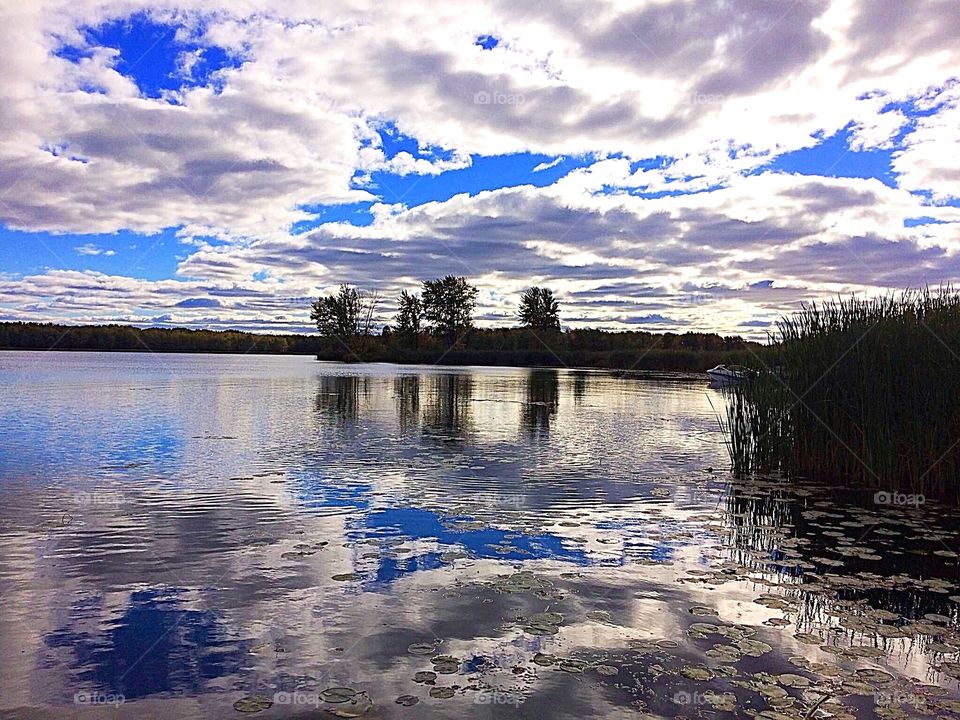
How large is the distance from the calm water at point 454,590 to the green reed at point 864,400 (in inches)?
33.1

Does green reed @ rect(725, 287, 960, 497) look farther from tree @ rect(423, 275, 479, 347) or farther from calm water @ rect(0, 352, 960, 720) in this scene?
tree @ rect(423, 275, 479, 347)

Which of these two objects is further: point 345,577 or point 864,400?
point 864,400

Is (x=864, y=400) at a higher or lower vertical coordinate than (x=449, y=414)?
higher

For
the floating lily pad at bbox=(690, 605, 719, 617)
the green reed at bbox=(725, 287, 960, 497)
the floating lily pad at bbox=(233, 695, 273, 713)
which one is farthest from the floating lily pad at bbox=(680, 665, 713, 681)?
the green reed at bbox=(725, 287, 960, 497)

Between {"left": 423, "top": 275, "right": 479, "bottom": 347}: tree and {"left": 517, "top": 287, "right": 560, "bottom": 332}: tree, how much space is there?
11.6 m

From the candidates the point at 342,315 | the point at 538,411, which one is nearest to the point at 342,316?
the point at 342,315

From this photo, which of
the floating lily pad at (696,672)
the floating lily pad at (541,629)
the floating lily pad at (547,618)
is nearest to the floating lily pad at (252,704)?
the floating lily pad at (541,629)

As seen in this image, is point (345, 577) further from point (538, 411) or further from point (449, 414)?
point (538, 411)

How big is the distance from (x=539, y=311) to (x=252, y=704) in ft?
372

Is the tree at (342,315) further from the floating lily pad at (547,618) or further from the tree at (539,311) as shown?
the floating lily pad at (547,618)

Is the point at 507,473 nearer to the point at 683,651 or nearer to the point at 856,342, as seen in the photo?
the point at 856,342

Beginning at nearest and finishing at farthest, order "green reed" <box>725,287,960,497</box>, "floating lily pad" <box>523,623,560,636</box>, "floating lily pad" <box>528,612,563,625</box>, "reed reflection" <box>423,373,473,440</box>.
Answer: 1. "floating lily pad" <box>523,623,560,636</box>
2. "floating lily pad" <box>528,612,563,625</box>
3. "green reed" <box>725,287,960,497</box>
4. "reed reflection" <box>423,373,473,440</box>

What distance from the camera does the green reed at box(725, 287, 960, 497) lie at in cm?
1290

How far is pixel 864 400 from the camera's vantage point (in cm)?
1377
